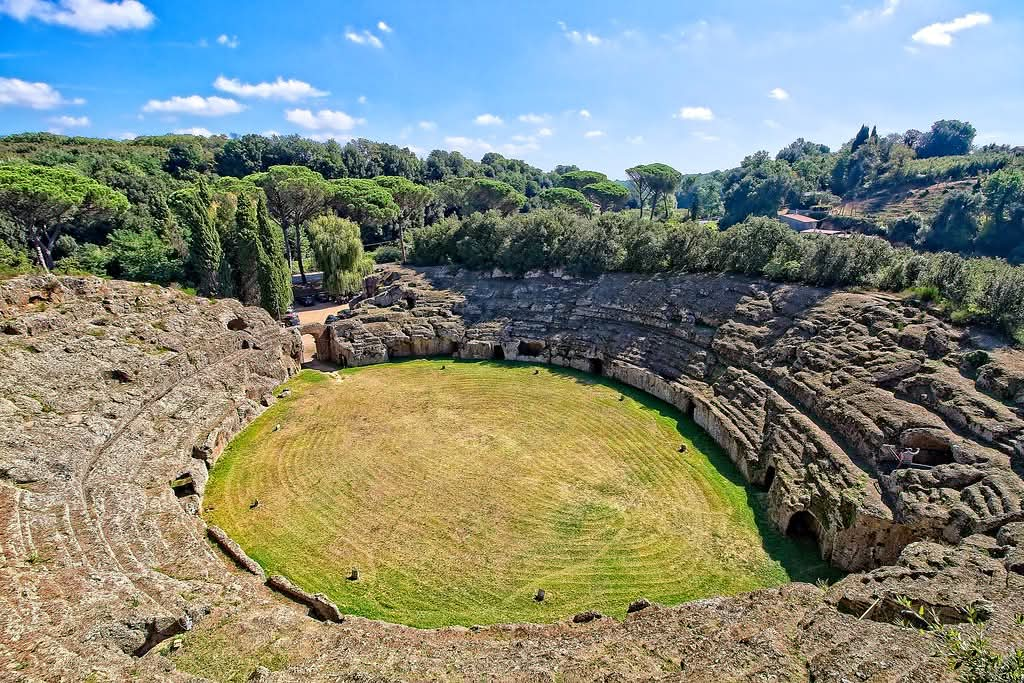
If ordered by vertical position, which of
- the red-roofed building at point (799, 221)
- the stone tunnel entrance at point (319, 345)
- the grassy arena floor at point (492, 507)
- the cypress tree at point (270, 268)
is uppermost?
the red-roofed building at point (799, 221)

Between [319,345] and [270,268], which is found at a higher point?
[270,268]

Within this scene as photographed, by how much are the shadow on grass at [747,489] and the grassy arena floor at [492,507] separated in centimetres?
9

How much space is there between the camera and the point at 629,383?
27.9 m

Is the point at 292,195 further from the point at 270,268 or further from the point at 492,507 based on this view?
the point at 492,507

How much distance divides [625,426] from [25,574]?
68.3ft

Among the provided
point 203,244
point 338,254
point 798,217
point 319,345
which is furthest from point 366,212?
point 798,217

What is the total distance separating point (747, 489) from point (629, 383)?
9.86 m

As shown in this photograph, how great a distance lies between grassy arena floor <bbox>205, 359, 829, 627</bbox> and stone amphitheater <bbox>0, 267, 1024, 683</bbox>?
1155 millimetres

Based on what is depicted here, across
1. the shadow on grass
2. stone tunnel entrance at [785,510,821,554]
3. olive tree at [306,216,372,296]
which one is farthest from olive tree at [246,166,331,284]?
stone tunnel entrance at [785,510,821,554]

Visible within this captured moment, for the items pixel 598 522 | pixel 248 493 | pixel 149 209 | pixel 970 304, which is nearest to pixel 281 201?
pixel 149 209

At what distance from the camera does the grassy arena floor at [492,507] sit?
14664 millimetres

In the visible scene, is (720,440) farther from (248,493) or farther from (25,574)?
(25,574)

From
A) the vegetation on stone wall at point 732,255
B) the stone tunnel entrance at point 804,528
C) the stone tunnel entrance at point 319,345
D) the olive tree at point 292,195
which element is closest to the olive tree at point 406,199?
the olive tree at point 292,195

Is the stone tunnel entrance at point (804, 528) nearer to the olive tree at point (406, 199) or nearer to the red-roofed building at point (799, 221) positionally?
the olive tree at point (406, 199)
